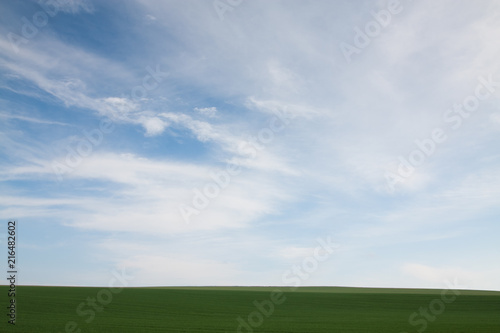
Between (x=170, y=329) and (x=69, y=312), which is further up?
(x=69, y=312)

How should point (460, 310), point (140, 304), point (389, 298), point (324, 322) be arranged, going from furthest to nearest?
1. point (389, 298)
2. point (460, 310)
3. point (140, 304)
4. point (324, 322)

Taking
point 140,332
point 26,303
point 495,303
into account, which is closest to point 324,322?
point 140,332

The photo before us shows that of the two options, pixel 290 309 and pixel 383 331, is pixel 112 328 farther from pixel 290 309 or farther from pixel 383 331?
pixel 290 309

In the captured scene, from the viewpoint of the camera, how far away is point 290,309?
45.9 metres

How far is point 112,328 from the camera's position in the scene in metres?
27.1

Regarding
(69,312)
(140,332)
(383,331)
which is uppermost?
(69,312)

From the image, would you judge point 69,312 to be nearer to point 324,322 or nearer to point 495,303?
point 324,322

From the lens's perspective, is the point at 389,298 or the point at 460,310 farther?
the point at 389,298

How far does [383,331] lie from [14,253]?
25.4 metres

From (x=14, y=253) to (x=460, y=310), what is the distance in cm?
4777

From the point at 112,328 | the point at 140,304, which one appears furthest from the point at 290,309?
the point at 112,328

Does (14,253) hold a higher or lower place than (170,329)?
higher

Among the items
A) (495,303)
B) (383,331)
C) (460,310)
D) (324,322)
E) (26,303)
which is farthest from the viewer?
(495,303)

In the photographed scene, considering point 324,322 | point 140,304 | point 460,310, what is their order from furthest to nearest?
1. point 460,310
2. point 140,304
3. point 324,322
